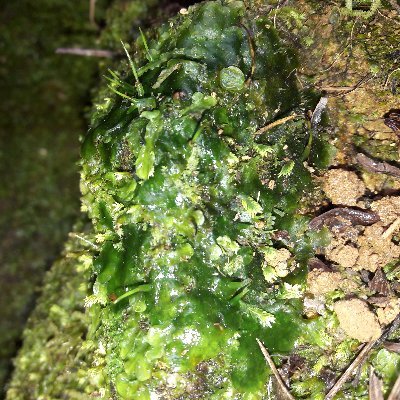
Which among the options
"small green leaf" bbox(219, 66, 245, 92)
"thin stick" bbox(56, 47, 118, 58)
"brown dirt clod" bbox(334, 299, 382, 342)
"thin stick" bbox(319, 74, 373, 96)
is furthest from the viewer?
"thin stick" bbox(56, 47, 118, 58)

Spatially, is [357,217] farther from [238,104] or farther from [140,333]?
[140,333]

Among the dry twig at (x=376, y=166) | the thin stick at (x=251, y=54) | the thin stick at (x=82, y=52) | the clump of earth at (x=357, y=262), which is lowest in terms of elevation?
the thin stick at (x=82, y=52)

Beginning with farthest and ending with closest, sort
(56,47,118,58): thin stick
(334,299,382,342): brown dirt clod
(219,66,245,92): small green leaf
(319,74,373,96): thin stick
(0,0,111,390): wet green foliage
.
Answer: (0,0,111,390): wet green foliage < (56,47,118,58): thin stick < (319,74,373,96): thin stick < (219,66,245,92): small green leaf < (334,299,382,342): brown dirt clod

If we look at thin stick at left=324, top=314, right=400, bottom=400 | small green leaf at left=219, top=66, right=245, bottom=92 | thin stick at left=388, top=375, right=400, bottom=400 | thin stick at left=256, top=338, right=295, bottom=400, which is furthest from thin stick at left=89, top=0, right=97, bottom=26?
thin stick at left=388, top=375, right=400, bottom=400

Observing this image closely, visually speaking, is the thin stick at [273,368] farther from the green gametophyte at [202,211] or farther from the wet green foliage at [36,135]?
the wet green foliage at [36,135]

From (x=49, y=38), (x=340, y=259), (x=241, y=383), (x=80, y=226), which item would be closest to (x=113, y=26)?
(x=49, y=38)

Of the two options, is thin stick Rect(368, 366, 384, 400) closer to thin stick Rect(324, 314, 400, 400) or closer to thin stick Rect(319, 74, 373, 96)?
thin stick Rect(324, 314, 400, 400)

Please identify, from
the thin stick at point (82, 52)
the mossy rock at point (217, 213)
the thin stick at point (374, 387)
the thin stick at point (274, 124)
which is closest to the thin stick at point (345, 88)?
the mossy rock at point (217, 213)

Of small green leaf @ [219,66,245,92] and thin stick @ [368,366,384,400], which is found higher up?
small green leaf @ [219,66,245,92]

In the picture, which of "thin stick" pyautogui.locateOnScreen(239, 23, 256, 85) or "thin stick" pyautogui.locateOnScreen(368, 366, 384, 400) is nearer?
"thin stick" pyautogui.locateOnScreen(368, 366, 384, 400)
